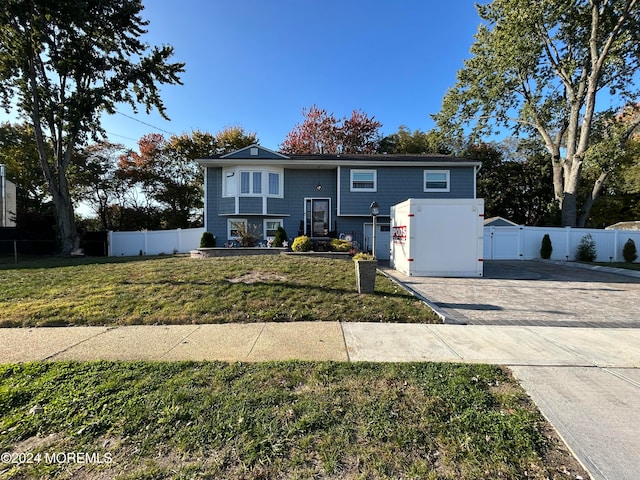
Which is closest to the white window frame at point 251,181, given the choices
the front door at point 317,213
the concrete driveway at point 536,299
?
the front door at point 317,213

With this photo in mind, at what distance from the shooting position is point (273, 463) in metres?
1.97

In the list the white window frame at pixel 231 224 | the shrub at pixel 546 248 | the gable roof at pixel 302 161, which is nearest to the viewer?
the gable roof at pixel 302 161

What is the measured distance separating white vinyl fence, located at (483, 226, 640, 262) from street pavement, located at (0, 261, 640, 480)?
1051 centimetres

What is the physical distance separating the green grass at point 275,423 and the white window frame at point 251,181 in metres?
12.5

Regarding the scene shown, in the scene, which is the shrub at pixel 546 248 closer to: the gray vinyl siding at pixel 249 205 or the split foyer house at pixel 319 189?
the split foyer house at pixel 319 189

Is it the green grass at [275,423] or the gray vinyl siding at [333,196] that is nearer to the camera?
the green grass at [275,423]

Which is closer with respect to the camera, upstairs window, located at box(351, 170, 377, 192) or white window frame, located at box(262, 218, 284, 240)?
upstairs window, located at box(351, 170, 377, 192)

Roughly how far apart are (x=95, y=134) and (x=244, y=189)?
1098cm

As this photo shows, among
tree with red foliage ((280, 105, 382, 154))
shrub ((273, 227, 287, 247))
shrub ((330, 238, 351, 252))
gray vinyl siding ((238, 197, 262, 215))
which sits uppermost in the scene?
tree with red foliage ((280, 105, 382, 154))

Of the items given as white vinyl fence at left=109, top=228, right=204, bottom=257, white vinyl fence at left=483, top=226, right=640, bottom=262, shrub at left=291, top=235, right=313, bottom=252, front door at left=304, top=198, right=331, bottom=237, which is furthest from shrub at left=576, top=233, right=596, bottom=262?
white vinyl fence at left=109, top=228, right=204, bottom=257

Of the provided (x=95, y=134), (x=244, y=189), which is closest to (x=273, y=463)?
(x=244, y=189)

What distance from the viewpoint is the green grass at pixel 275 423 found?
1942 mm

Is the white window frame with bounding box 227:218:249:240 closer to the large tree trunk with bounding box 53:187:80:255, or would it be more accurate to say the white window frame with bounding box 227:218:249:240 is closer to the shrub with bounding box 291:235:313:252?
the shrub with bounding box 291:235:313:252

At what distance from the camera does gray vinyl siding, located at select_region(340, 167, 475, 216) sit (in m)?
15.6
